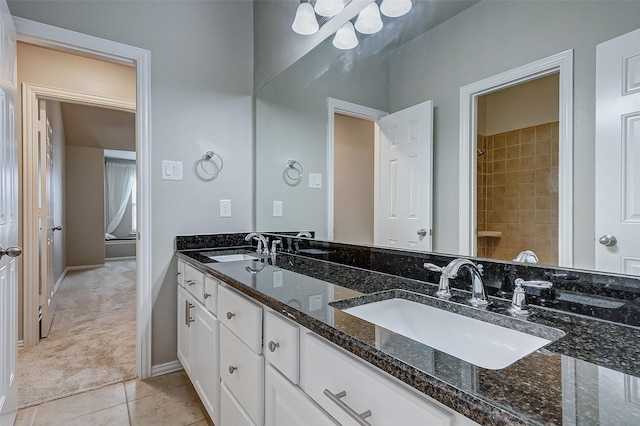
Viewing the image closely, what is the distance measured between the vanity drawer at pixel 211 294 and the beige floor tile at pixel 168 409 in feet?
2.07

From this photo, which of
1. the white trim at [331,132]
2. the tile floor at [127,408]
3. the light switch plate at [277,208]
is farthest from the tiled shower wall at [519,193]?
the tile floor at [127,408]

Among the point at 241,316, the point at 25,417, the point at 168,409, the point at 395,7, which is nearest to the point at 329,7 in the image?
the point at 395,7

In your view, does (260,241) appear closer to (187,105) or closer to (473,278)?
(187,105)

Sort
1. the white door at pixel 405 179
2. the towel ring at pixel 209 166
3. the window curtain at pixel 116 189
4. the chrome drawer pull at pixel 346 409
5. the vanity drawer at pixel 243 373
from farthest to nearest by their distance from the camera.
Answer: the window curtain at pixel 116 189, the towel ring at pixel 209 166, the white door at pixel 405 179, the vanity drawer at pixel 243 373, the chrome drawer pull at pixel 346 409

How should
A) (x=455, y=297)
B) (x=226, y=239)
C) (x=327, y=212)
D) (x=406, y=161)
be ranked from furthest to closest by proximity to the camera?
(x=226, y=239), (x=327, y=212), (x=406, y=161), (x=455, y=297)

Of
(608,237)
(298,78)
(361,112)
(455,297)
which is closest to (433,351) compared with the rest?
(455,297)

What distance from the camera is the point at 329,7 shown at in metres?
1.71

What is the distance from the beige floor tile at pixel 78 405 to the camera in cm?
167

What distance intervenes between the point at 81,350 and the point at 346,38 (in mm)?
2746

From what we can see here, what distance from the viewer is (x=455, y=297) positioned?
Result: 0.98 metres

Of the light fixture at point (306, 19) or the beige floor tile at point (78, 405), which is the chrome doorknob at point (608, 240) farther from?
the beige floor tile at point (78, 405)

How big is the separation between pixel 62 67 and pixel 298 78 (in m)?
2.03

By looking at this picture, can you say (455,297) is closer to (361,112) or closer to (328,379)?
(328,379)

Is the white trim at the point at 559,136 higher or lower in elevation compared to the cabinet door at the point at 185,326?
higher
